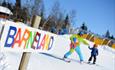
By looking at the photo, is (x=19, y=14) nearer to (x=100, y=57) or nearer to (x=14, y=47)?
(x=100, y=57)

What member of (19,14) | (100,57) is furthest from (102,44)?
(19,14)

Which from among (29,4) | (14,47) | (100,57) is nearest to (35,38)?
(14,47)

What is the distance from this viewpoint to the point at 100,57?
24109 mm

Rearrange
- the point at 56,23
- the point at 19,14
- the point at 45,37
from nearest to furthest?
the point at 45,37
the point at 19,14
the point at 56,23

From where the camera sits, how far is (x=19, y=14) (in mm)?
58812

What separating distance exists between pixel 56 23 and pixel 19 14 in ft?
32.2

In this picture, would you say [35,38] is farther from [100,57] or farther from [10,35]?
[100,57]

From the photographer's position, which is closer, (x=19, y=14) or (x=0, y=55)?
(x=0, y=55)

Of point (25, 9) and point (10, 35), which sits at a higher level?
point (25, 9)

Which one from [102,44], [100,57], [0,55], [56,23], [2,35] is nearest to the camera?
[2,35]

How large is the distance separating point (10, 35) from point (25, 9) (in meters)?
52.7

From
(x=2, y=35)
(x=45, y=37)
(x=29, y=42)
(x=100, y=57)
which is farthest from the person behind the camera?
(x=100, y=57)

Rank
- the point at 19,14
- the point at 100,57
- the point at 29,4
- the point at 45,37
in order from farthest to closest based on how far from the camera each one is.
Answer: the point at 19,14 → the point at 29,4 → the point at 100,57 → the point at 45,37

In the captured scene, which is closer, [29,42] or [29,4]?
[29,42]
